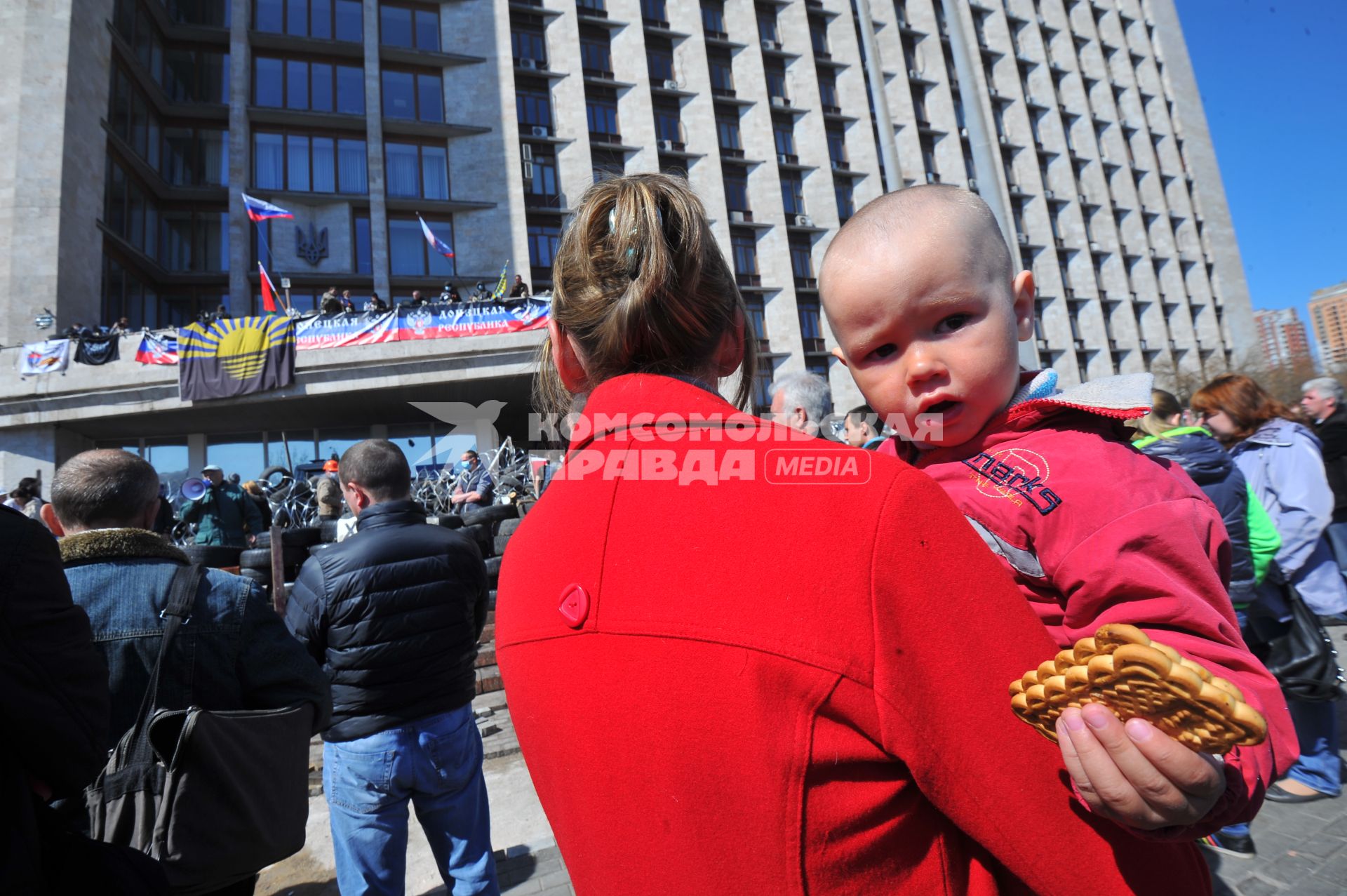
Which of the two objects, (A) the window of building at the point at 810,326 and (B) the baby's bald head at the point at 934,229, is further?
(A) the window of building at the point at 810,326

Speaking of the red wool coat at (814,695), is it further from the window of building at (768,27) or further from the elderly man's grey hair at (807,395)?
the window of building at (768,27)

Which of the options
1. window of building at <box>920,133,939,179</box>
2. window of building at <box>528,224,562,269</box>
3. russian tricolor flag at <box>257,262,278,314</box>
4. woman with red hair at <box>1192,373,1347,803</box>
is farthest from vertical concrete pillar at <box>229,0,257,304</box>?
window of building at <box>920,133,939,179</box>

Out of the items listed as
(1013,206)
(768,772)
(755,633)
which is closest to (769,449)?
(755,633)

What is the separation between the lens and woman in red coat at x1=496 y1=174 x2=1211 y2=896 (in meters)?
0.73

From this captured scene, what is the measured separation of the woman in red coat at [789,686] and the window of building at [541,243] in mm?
31790

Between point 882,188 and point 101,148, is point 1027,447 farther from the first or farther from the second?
point 882,188

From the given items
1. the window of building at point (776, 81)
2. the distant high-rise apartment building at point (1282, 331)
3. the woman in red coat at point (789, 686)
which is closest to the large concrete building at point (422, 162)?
the window of building at point (776, 81)

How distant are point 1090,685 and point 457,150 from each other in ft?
108

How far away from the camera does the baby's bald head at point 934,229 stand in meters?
1.26

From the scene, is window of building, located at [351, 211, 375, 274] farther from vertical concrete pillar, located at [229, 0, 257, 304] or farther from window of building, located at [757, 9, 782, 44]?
window of building, located at [757, 9, 782, 44]

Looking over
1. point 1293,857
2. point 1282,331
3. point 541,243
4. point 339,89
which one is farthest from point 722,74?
point 1282,331

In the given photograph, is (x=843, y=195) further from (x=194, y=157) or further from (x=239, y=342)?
(x=239, y=342)

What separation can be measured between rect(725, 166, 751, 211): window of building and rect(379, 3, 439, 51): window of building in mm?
14137

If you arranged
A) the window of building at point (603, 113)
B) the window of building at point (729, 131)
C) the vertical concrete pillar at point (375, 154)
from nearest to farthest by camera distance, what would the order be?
1. the vertical concrete pillar at point (375, 154)
2. the window of building at point (603, 113)
3. the window of building at point (729, 131)
